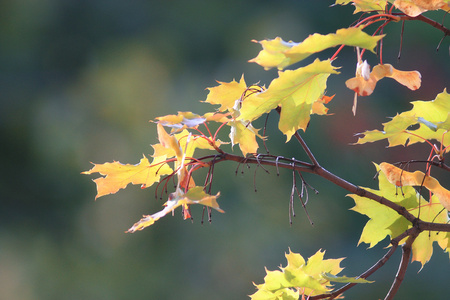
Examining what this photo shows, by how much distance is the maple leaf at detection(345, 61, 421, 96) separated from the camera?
1.17 ft

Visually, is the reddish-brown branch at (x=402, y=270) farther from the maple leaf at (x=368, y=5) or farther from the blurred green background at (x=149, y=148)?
the blurred green background at (x=149, y=148)

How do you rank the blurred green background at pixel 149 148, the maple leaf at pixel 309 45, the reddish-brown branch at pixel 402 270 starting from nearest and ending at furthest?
1. the maple leaf at pixel 309 45
2. the reddish-brown branch at pixel 402 270
3. the blurred green background at pixel 149 148

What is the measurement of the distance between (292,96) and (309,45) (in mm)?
76

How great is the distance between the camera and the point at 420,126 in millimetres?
457

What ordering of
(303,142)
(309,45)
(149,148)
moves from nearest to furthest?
1. (309,45)
2. (303,142)
3. (149,148)

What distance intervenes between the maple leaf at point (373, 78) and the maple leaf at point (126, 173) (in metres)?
0.18

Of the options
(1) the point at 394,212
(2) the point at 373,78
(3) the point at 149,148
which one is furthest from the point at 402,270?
(3) the point at 149,148

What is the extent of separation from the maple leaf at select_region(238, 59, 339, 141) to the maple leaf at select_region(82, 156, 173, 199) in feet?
0.33

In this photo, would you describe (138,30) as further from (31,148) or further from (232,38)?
(31,148)

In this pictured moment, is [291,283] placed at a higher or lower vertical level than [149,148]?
higher

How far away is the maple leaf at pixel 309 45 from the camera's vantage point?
0.33m

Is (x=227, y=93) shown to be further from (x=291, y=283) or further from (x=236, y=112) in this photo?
(x=291, y=283)

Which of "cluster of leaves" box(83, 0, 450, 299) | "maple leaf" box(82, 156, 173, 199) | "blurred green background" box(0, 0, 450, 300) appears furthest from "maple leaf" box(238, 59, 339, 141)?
"blurred green background" box(0, 0, 450, 300)

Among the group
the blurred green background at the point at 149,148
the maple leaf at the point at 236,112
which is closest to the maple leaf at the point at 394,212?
the maple leaf at the point at 236,112
